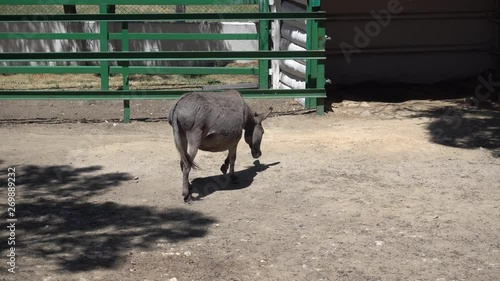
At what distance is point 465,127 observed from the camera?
11.6 metres

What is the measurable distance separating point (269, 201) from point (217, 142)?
790mm

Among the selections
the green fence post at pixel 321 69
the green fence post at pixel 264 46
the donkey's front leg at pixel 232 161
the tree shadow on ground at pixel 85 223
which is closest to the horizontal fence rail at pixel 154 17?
the green fence post at pixel 321 69

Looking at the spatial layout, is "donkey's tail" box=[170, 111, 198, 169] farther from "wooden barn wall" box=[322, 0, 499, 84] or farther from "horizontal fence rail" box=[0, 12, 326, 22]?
"wooden barn wall" box=[322, 0, 499, 84]

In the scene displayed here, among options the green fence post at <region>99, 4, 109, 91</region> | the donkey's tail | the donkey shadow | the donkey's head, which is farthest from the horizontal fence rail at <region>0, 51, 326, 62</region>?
the donkey's tail

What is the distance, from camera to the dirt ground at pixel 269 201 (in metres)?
6.61

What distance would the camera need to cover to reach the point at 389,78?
1448cm

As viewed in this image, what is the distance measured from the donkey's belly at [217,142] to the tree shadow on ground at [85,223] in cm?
76

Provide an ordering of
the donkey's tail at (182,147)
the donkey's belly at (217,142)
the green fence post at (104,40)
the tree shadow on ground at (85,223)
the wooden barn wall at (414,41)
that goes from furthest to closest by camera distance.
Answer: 1. the wooden barn wall at (414,41)
2. the green fence post at (104,40)
3. the donkey's belly at (217,142)
4. the donkey's tail at (182,147)
5. the tree shadow on ground at (85,223)

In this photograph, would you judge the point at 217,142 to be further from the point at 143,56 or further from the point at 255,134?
the point at 143,56

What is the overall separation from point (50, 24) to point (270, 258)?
410 inches

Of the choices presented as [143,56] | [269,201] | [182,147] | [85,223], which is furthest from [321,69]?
[85,223]

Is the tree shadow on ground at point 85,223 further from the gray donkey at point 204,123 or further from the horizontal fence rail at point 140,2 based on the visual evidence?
the horizontal fence rail at point 140,2

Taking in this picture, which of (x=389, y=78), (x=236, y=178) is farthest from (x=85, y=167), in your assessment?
(x=389, y=78)

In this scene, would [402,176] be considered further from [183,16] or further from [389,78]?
[389,78]
